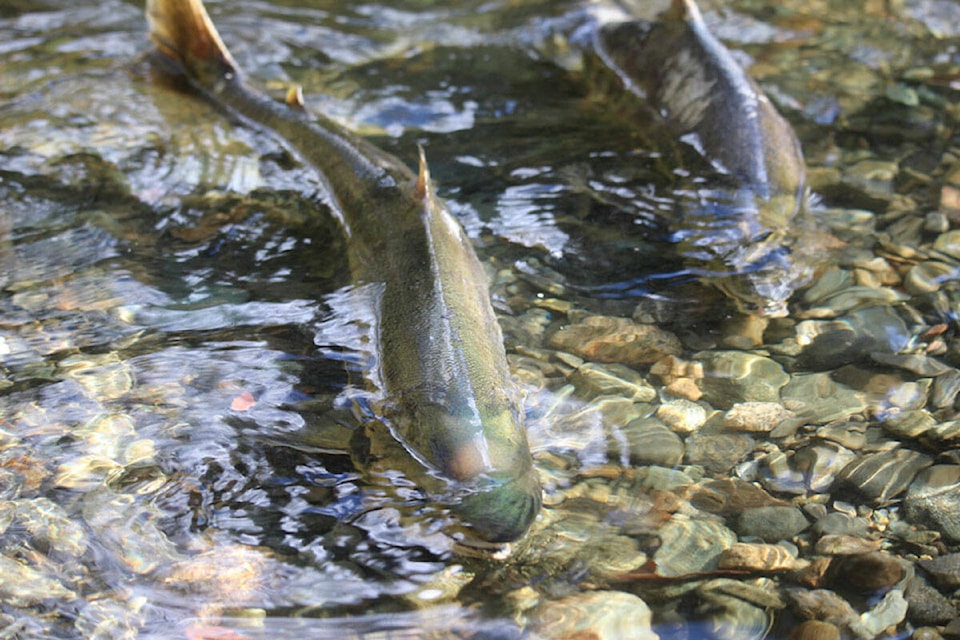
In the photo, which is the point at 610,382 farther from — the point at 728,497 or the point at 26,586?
the point at 26,586

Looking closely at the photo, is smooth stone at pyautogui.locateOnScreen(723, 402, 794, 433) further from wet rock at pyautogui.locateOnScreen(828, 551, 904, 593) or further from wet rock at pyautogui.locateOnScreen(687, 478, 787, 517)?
wet rock at pyautogui.locateOnScreen(828, 551, 904, 593)

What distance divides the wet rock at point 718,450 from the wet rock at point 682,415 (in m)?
0.05

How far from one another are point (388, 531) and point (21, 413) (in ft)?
5.22

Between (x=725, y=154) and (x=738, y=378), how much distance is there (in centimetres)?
186

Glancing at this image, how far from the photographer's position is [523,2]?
24.7ft

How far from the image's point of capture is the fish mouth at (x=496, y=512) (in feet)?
9.35

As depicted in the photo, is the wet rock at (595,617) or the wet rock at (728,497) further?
the wet rock at (728,497)

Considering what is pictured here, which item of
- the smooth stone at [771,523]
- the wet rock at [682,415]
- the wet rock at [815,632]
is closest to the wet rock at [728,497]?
the smooth stone at [771,523]

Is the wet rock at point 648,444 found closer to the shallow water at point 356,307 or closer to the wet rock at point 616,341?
the shallow water at point 356,307

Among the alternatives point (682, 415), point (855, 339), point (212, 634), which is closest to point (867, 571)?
point (682, 415)

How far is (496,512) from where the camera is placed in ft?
9.36

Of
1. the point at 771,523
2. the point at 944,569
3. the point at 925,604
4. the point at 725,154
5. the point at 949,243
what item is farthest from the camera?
the point at 725,154

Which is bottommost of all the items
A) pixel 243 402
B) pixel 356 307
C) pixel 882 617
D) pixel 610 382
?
pixel 882 617

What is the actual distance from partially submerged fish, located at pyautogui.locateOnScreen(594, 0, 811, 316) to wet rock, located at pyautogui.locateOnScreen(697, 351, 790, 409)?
1.31 ft
